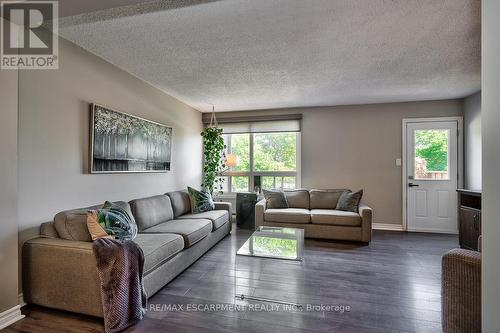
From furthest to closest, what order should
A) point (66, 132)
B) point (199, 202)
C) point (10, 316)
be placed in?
point (199, 202)
point (66, 132)
point (10, 316)

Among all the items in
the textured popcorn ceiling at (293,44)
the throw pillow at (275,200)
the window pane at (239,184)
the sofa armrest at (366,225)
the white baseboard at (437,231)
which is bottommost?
the white baseboard at (437,231)

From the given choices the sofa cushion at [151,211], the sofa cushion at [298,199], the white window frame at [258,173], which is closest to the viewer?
the sofa cushion at [151,211]

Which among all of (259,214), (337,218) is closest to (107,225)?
(259,214)

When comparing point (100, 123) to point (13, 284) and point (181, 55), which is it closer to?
point (181, 55)

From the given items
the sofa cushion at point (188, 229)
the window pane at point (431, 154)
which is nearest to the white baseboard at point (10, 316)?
the sofa cushion at point (188, 229)

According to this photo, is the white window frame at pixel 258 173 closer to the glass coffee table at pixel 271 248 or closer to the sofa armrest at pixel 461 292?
Answer: the glass coffee table at pixel 271 248

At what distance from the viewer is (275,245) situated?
2.62m

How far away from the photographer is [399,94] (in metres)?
3.98

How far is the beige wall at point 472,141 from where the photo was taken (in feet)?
12.3

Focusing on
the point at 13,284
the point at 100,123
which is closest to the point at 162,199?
the point at 100,123

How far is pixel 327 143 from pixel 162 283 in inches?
148

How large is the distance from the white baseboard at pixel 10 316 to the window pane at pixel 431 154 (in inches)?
215

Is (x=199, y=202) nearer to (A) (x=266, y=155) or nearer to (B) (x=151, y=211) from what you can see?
(B) (x=151, y=211)

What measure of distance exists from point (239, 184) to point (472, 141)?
4149mm
